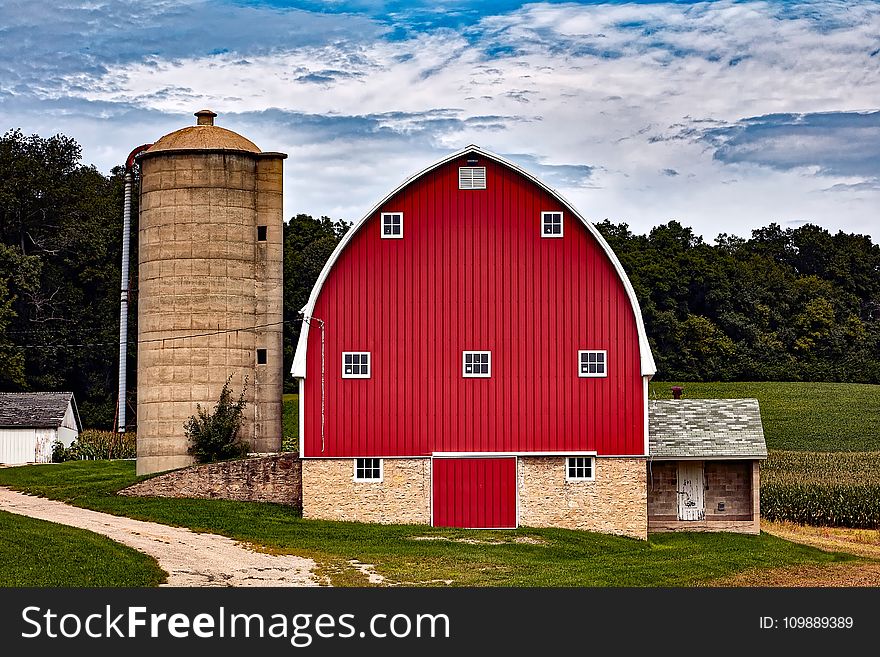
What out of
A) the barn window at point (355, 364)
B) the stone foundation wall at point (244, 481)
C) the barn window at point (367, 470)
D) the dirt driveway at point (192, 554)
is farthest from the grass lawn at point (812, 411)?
the dirt driveway at point (192, 554)

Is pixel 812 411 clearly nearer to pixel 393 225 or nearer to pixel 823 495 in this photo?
pixel 823 495

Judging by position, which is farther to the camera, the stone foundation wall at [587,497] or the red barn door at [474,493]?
the red barn door at [474,493]

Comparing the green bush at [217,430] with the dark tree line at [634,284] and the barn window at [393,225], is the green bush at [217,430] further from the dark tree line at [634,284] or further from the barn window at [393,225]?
the dark tree line at [634,284]

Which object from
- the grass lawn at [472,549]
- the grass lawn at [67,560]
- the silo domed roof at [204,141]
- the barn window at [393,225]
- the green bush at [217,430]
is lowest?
the grass lawn at [472,549]

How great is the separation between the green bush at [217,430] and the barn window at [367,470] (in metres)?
6.01

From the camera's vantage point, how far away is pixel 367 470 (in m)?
34.0

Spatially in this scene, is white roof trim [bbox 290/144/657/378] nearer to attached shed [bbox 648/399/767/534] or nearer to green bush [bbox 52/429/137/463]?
attached shed [bbox 648/399/767/534]

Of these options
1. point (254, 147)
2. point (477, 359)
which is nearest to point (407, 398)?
point (477, 359)

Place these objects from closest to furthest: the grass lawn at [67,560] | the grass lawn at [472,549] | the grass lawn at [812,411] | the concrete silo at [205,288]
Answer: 1. the grass lawn at [67,560]
2. the grass lawn at [472,549]
3. the concrete silo at [205,288]
4. the grass lawn at [812,411]

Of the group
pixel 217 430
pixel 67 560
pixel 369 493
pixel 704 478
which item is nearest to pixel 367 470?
pixel 369 493

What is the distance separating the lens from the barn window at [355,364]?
3428 centimetres

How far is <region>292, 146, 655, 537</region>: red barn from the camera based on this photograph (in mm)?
33875

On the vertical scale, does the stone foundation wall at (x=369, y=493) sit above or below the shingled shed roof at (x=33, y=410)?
below

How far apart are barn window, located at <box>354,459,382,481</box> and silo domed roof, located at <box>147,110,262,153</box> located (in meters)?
11.4
